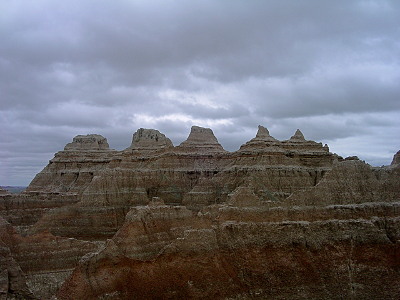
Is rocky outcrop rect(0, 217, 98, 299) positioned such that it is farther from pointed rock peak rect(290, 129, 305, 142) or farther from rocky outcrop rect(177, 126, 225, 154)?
pointed rock peak rect(290, 129, 305, 142)

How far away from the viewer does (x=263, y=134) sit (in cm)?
7288

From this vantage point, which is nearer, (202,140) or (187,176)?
(187,176)

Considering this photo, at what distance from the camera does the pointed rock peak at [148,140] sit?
89.8m

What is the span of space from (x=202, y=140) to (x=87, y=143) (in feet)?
84.1

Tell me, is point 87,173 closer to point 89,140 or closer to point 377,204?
point 89,140

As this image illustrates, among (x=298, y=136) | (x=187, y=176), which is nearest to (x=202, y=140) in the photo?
(x=187, y=176)

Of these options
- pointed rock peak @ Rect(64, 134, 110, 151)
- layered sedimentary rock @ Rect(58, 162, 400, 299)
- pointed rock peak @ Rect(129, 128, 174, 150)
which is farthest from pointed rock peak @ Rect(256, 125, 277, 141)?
pointed rock peak @ Rect(64, 134, 110, 151)

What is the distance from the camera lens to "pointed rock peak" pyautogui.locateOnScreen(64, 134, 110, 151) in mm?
98750

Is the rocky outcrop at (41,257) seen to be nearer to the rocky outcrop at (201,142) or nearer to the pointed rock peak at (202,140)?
the rocky outcrop at (201,142)

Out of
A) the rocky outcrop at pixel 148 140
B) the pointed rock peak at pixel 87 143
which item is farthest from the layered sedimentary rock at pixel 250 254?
the pointed rock peak at pixel 87 143

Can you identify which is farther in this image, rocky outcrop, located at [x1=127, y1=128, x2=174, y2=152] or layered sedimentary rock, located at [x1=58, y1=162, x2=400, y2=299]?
rocky outcrop, located at [x1=127, y1=128, x2=174, y2=152]

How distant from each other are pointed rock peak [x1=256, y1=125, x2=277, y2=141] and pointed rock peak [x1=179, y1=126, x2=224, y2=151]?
1312 cm

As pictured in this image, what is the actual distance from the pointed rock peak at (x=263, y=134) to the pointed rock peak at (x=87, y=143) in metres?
38.6

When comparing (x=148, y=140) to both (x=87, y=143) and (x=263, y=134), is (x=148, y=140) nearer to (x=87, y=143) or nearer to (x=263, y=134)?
(x=87, y=143)
